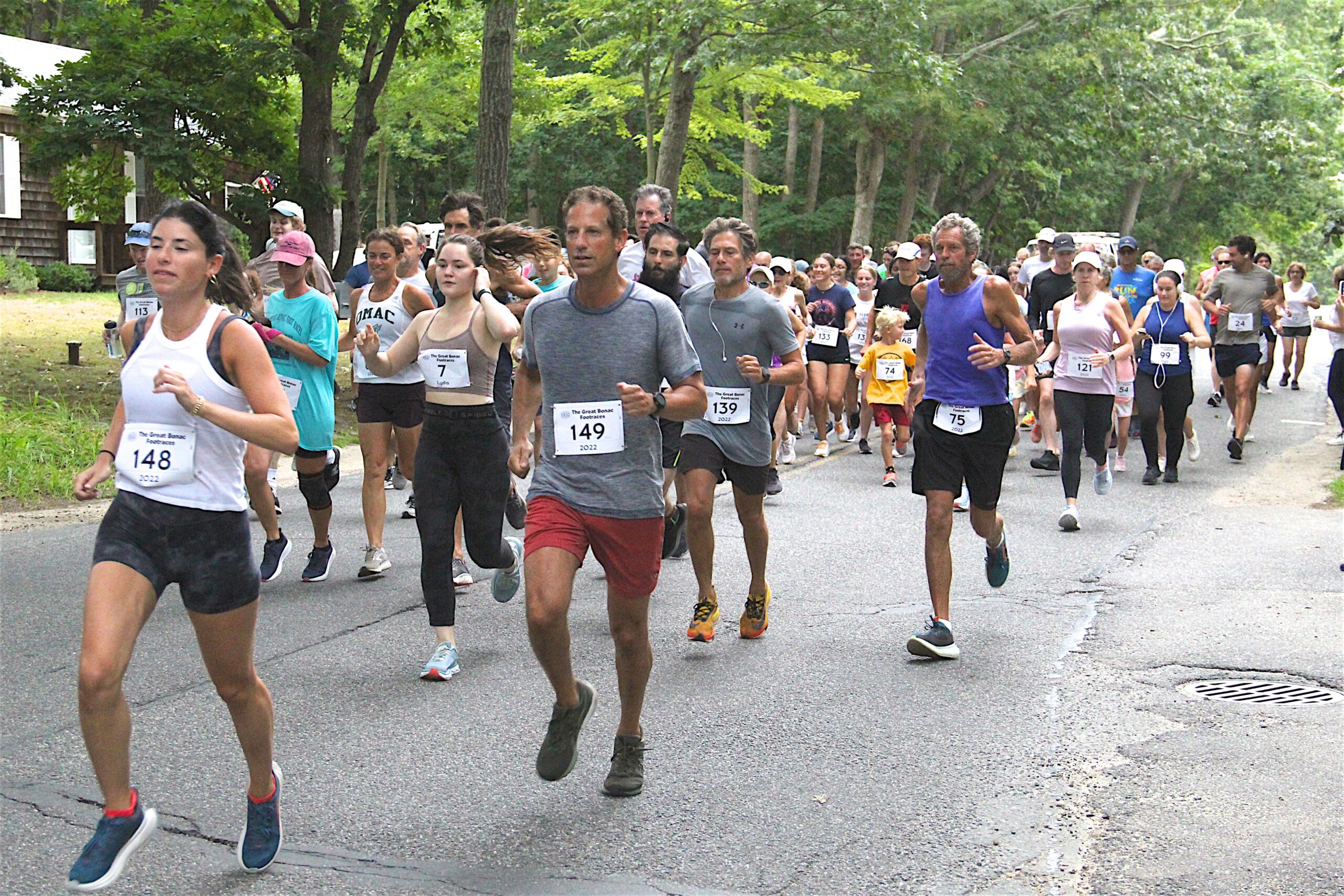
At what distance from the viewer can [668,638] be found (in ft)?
23.4

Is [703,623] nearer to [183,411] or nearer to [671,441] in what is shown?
→ [671,441]

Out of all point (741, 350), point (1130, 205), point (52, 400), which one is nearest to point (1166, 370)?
point (741, 350)

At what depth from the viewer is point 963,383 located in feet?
23.8

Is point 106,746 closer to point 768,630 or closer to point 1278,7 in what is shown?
point 768,630

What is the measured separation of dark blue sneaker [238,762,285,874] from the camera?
4152 millimetres

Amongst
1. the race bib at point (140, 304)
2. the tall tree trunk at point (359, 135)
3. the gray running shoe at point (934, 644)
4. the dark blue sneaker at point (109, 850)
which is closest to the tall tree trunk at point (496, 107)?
the tall tree trunk at point (359, 135)

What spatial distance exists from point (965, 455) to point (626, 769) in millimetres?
2964

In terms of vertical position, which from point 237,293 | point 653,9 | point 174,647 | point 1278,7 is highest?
point 1278,7

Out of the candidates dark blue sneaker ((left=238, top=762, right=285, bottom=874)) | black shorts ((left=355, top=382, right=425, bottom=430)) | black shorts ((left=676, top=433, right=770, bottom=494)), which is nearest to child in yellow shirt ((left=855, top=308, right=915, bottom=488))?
black shorts ((left=355, top=382, right=425, bottom=430))

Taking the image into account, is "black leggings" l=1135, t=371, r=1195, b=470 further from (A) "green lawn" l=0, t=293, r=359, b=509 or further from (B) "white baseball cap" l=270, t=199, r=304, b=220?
(B) "white baseball cap" l=270, t=199, r=304, b=220

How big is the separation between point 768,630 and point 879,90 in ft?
70.2

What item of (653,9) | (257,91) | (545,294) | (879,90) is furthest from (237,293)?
(879,90)

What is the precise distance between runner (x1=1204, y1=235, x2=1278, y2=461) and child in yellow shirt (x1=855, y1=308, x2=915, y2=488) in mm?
3929

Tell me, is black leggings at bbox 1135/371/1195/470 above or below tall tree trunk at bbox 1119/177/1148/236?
below
